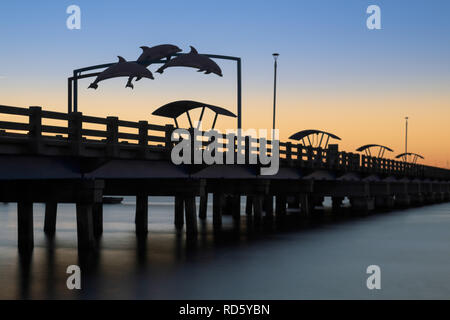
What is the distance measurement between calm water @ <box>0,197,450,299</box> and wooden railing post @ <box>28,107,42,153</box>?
3687 mm

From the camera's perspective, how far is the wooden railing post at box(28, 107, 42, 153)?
739 inches

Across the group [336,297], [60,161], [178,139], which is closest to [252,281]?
[336,297]

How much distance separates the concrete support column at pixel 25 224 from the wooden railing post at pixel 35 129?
449 cm

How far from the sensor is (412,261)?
2370 centimetres

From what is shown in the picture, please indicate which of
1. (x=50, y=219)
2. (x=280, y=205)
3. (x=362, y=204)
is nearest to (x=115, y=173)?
(x=50, y=219)

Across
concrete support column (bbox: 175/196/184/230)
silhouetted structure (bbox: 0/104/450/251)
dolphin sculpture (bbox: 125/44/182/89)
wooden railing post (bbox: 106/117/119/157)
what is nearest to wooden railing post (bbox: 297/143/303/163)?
silhouetted structure (bbox: 0/104/450/251)

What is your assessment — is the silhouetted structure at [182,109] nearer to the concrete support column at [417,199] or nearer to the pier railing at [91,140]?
the pier railing at [91,140]

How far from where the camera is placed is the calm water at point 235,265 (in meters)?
16.8

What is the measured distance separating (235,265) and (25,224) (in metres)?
7.85

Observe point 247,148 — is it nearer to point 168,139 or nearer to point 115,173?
point 168,139

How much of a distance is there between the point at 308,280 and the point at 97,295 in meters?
6.26

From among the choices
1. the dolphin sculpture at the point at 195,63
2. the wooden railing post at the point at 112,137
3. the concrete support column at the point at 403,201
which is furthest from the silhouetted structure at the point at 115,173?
the concrete support column at the point at 403,201

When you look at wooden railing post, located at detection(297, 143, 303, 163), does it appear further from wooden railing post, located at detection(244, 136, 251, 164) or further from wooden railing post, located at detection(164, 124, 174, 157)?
wooden railing post, located at detection(164, 124, 174, 157)
